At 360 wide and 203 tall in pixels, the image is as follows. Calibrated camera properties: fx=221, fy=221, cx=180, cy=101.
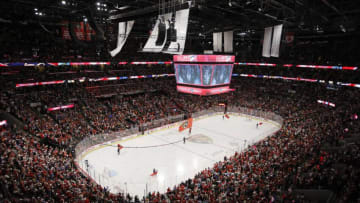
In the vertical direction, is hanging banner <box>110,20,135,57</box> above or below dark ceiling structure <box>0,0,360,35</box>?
below

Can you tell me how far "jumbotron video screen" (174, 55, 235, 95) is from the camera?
2212cm

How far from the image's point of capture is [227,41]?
66.5ft

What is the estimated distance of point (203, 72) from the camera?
72.5 ft

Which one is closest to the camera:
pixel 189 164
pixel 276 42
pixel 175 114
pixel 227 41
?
pixel 276 42

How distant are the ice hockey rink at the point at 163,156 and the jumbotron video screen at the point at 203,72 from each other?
5.54 metres

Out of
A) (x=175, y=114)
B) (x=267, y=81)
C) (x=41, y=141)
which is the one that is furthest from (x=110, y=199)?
(x=267, y=81)

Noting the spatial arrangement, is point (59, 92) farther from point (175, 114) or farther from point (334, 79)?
point (334, 79)

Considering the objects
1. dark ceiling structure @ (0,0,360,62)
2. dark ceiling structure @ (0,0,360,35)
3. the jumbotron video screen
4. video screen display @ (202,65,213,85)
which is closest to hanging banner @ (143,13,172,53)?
dark ceiling structure @ (0,0,360,62)

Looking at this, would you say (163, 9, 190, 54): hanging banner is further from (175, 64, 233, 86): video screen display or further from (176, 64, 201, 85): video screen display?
(176, 64, 201, 85): video screen display

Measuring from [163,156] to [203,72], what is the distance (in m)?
9.02

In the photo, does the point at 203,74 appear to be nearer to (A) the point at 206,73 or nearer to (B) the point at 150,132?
(A) the point at 206,73

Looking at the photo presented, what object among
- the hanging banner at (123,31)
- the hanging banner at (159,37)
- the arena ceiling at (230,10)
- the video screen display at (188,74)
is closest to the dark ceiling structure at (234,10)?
the arena ceiling at (230,10)

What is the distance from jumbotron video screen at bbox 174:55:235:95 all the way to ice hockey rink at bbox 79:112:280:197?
5.54 m

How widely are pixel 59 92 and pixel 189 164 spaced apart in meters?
19.8
